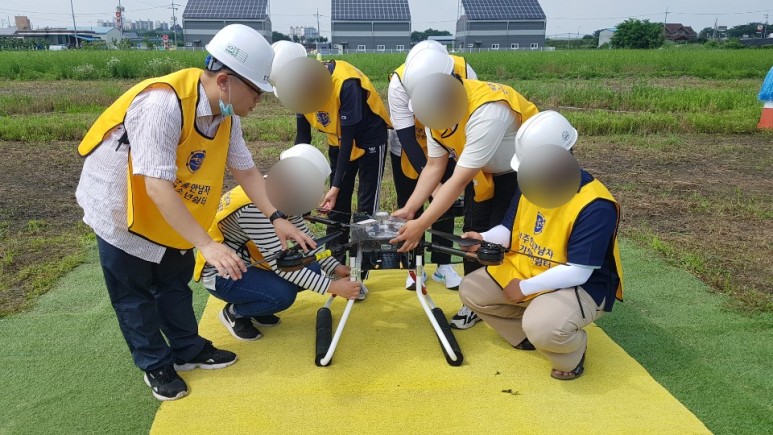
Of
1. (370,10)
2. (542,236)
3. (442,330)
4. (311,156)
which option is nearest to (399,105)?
(311,156)

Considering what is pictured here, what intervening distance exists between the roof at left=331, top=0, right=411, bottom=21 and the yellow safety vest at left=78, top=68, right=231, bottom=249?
41670mm

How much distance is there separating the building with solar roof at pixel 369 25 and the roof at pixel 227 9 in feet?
22.3

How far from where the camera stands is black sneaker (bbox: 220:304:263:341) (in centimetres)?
322

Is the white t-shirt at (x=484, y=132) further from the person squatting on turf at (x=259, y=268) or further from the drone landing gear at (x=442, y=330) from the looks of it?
the person squatting on turf at (x=259, y=268)

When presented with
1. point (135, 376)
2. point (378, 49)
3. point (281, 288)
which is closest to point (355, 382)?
point (281, 288)

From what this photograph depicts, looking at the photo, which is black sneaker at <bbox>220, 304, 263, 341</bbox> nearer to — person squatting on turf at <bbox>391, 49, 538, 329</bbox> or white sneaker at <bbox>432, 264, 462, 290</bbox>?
person squatting on turf at <bbox>391, 49, 538, 329</bbox>

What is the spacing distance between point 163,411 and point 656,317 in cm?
281

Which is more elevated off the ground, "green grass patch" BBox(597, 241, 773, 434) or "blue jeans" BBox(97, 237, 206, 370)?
"blue jeans" BBox(97, 237, 206, 370)

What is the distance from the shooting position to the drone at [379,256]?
104 inches

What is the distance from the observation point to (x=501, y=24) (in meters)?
45.3

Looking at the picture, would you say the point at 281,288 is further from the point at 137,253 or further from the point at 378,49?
the point at 378,49

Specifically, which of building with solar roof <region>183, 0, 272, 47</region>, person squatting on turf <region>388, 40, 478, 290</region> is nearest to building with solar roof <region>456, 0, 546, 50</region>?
building with solar roof <region>183, 0, 272, 47</region>

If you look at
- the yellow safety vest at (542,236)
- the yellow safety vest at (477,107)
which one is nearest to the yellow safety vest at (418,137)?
the yellow safety vest at (477,107)

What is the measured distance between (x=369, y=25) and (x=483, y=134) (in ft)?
136
